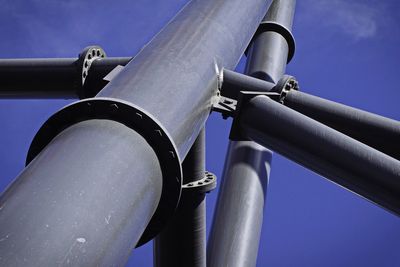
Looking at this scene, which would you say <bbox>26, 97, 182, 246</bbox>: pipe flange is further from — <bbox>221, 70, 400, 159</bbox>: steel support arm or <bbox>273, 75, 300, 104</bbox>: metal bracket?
<bbox>273, 75, 300, 104</bbox>: metal bracket

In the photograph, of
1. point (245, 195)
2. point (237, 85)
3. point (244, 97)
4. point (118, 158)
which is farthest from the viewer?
point (245, 195)

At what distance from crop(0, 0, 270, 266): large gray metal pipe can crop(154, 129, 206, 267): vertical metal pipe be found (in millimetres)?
1421

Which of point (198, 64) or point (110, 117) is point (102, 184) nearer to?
point (110, 117)

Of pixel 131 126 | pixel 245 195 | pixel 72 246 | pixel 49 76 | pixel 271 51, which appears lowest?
pixel 72 246

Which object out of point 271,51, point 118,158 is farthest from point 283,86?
point 271,51

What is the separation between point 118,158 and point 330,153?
6.20ft

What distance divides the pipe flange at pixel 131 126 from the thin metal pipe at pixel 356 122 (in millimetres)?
2138

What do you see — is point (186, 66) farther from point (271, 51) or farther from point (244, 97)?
point (271, 51)

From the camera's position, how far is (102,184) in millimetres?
3043

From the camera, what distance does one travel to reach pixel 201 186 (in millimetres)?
6129

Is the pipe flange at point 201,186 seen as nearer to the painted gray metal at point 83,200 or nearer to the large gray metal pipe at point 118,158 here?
the large gray metal pipe at point 118,158

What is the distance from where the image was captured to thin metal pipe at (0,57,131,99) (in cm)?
590

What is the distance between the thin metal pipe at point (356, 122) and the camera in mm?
5168

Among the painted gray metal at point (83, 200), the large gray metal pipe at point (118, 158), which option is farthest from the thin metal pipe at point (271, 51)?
the painted gray metal at point (83, 200)
